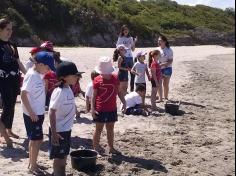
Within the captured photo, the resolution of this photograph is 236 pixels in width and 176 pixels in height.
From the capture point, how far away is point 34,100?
21.7 feet

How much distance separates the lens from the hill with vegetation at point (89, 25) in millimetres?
31531

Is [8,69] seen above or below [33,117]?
above

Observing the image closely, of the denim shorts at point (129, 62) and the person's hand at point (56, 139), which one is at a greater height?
the denim shorts at point (129, 62)

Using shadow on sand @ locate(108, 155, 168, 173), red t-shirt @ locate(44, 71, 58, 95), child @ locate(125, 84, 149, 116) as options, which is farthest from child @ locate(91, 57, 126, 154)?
child @ locate(125, 84, 149, 116)

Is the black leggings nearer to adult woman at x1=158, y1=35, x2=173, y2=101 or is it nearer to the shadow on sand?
the shadow on sand

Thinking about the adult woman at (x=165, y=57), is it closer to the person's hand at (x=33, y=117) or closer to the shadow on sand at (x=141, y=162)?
the shadow on sand at (x=141, y=162)

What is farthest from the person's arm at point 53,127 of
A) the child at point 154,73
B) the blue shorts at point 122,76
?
the blue shorts at point 122,76

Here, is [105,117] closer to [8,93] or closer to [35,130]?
[35,130]

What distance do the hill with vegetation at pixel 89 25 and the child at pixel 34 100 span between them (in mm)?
19702

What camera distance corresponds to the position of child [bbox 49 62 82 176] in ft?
20.4

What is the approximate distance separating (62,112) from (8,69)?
5.58 ft

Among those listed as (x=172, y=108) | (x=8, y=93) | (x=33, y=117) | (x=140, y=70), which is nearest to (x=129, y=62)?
(x=140, y=70)

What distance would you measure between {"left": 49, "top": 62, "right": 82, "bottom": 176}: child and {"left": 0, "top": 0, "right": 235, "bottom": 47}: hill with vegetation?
1986 centimetres

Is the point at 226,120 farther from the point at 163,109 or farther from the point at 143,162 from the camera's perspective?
the point at 143,162
